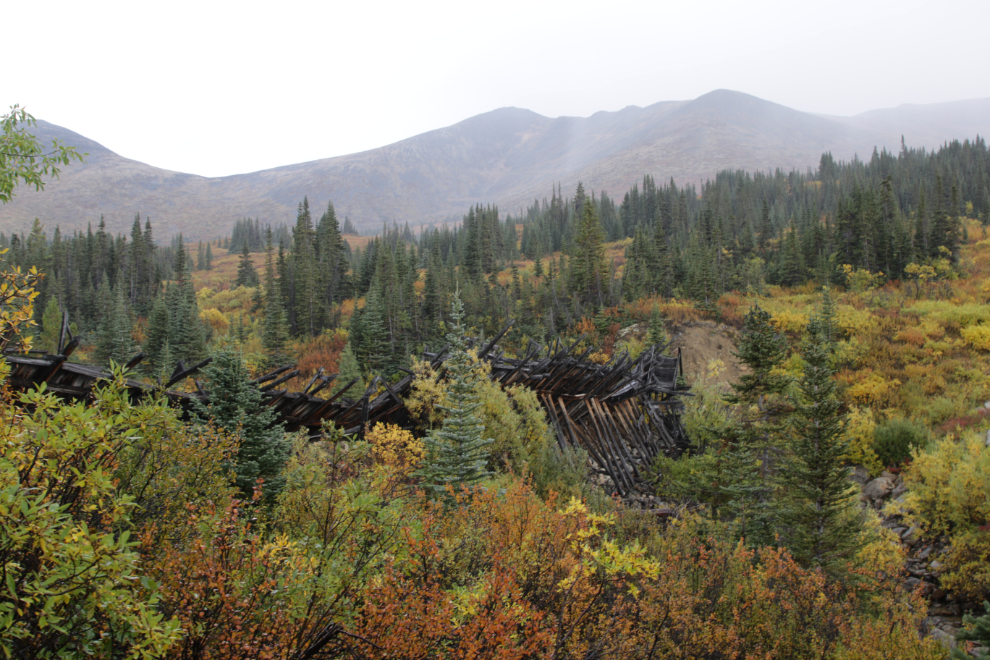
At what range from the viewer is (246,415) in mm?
11461

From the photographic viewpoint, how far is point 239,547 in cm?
481

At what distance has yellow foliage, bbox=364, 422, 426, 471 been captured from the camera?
14.0m

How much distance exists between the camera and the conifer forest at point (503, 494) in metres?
4.16

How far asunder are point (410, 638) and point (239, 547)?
81.2 inches

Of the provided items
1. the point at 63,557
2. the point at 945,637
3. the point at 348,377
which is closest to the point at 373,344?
the point at 348,377

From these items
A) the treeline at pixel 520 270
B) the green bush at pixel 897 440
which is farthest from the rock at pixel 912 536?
the treeline at pixel 520 270

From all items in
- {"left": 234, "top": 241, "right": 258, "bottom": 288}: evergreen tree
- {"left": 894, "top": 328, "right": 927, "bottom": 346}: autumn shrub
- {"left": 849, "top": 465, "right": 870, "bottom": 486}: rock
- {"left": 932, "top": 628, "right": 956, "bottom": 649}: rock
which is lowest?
{"left": 849, "top": 465, "right": 870, "bottom": 486}: rock

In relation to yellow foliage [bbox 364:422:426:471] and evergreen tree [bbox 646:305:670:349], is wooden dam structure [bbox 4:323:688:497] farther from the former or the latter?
evergreen tree [bbox 646:305:670:349]

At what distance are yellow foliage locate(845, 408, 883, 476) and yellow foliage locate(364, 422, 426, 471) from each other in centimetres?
2306

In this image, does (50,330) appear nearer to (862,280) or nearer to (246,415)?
(246,415)

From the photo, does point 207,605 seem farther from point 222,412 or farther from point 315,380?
point 315,380

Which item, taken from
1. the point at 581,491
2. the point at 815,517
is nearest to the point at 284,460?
the point at 581,491

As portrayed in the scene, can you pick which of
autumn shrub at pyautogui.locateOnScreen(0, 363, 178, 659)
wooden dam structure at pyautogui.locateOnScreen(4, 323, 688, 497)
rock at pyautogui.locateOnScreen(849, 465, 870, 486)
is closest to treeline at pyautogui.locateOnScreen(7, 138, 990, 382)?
wooden dam structure at pyautogui.locateOnScreen(4, 323, 688, 497)

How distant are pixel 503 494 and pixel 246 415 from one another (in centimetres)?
662
